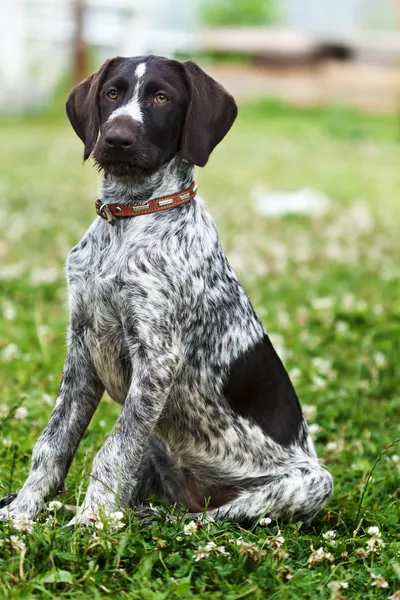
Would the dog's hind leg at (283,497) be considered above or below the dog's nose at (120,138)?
below

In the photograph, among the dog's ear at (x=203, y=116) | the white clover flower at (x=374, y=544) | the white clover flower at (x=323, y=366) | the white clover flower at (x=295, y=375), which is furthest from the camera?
the white clover flower at (x=323, y=366)

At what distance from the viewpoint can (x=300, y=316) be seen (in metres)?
8.68

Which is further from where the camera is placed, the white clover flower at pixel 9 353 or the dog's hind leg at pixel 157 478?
the white clover flower at pixel 9 353

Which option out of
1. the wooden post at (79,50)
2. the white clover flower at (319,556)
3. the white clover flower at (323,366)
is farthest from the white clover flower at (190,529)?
the wooden post at (79,50)

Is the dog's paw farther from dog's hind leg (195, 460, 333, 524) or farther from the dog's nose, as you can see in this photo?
the dog's nose

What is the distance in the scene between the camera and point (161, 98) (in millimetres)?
4531

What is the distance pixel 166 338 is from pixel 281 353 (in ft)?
10.6

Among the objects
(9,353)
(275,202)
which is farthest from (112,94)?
(275,202)

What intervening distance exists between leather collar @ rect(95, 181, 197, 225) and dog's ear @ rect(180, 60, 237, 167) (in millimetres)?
213

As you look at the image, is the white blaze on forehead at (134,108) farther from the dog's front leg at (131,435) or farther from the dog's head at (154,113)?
the dog's front leg at (131,435)

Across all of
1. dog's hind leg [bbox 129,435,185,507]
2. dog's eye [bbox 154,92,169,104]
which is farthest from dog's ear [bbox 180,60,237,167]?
dog's hind leg [bbox 129,435,185,507]

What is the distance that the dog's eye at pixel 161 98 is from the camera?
14.8ft

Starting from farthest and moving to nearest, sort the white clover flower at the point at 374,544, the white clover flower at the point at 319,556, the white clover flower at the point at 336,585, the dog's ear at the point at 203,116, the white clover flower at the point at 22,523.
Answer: the dog's ear at the point at 203,116 → the white clover flower at the point at 374,544 → the white clover flower at the point at 319,556 → the white clover flower at the point at 22,523 → the white clover flower at the point at 336,585

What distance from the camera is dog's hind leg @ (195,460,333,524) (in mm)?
4605
